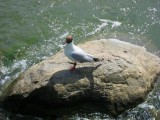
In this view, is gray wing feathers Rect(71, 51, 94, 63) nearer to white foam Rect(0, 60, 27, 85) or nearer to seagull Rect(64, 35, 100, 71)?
seagull Rect(64, 35, 100, 71)

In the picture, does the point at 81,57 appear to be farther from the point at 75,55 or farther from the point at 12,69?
the point at 12,69

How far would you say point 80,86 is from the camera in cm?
950

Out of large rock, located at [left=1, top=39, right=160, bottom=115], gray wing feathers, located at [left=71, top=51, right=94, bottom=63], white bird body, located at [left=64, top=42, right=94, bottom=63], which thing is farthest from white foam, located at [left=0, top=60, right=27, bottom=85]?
gray wing feathers, located at [left=71, top=51, right=94, bottom=63]

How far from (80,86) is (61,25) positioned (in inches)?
212

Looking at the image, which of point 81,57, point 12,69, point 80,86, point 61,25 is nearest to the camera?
point 80,86

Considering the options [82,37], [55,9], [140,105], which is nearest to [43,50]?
[82,37]

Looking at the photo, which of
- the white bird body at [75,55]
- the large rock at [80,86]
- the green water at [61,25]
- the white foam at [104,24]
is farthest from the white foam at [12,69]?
the white foam at [104,24]

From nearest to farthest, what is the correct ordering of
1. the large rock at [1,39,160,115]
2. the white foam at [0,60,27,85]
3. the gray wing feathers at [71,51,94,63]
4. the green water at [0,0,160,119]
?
the large rock at [1,39,160,115]
the gray wing feathers at [71,51,94,63]
the white foam at [0,60,27,85]
the green water at [0,0,160,119]

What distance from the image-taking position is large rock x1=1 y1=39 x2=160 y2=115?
945 cm

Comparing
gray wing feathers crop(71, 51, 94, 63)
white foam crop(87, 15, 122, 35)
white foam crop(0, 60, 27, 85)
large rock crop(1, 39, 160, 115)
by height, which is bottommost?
white foam crop(0, 60, 27, 85)

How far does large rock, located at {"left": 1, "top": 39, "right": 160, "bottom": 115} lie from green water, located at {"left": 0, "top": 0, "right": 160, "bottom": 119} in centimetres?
155

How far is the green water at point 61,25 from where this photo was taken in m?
12.6

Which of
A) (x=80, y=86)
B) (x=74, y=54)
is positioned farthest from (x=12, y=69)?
(x=80, y=86)

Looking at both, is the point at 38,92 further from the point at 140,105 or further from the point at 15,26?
the point at 15,26
